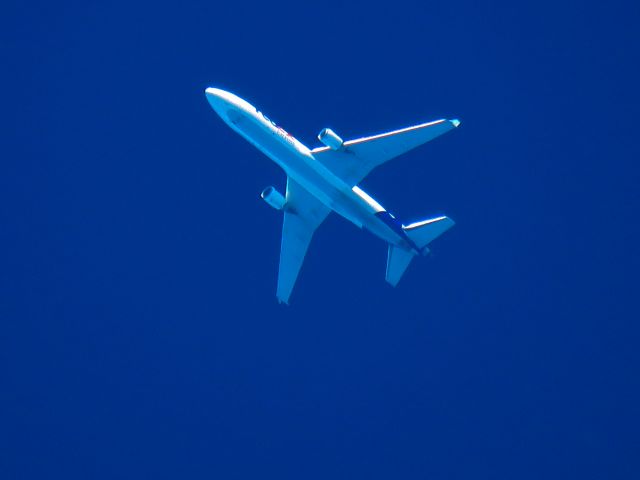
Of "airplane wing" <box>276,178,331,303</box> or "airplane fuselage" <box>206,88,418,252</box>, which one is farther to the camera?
"airplane wing" <box>276,178,331,303</box>

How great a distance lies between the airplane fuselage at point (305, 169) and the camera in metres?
50.6

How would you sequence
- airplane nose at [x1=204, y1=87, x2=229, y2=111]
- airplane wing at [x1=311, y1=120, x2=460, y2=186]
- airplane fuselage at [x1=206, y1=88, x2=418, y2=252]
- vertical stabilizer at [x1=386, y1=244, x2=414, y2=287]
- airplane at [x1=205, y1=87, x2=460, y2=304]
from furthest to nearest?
1. vertical stabilizer at [x1=386, y1=244, x2=414, y2=287]
2. airplane wing at [x1=311, y1=120, x2=460, y2=186]
3. airplane at [x1=205, y1=87, x2=460, y2=304]
4. airplane fuselage at [x1=206, y1=88, x2=418, y2=252]
5. airplane nose at [x1=204, y1=87, x2=229, y2=111]

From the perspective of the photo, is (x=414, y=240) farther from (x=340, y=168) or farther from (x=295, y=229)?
(x=295, y=229)

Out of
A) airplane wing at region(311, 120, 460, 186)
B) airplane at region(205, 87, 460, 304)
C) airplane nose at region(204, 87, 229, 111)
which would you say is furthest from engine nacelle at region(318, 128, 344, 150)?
airplane nose at region(204, 87, 229, 111)

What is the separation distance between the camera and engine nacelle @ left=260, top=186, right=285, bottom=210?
53562mm

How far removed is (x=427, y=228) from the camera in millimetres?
54062

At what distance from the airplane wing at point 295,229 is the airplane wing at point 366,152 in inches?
132

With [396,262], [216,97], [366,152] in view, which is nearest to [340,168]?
[366,152]

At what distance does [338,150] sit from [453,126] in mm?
7066

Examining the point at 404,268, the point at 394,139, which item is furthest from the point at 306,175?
the point at 404,268

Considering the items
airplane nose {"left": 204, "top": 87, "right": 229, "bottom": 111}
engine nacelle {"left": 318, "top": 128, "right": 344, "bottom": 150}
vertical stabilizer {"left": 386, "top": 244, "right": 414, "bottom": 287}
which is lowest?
vertical stabilizer {"left": 386, "top": 244, "right": 414, "bottom": 287}

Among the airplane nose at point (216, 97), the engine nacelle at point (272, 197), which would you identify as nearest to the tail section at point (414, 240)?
the engine nacelle at point (272, 197)

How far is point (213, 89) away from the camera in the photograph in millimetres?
50688

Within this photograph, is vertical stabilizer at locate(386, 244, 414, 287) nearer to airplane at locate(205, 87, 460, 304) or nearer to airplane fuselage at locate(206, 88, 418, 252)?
airplane at locate(205, 87, 460, 304)
